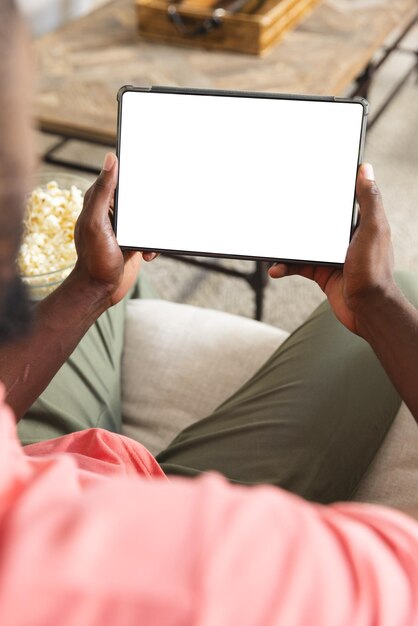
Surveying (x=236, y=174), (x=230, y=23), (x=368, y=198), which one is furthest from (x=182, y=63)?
(x=368, y=198)

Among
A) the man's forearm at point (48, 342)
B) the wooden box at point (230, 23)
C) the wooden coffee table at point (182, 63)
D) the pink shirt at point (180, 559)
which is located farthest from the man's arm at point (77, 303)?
the wooden box at point (230, 23)

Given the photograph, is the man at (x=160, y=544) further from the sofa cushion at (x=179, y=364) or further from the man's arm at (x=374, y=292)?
the sofa cushion at (x=179, y=364)

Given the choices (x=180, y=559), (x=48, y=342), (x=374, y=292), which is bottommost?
(x=48, y=342)

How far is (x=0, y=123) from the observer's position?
0.40m

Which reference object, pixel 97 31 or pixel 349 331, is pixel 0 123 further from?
pixel 97 31

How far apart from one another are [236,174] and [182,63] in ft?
3.05

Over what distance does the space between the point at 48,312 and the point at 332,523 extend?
52cm

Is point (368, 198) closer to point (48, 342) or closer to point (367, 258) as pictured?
point (367, 258)

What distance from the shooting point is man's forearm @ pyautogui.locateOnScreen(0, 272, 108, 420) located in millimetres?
806

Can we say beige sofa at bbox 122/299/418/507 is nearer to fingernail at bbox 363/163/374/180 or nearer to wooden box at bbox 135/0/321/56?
fingernail at bbox 363/163/374/180

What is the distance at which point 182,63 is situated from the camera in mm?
1748

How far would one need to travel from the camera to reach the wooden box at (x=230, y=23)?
175cm

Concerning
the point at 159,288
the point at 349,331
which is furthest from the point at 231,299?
the point at 349,331

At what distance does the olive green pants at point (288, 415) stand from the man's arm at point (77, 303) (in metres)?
0.08
